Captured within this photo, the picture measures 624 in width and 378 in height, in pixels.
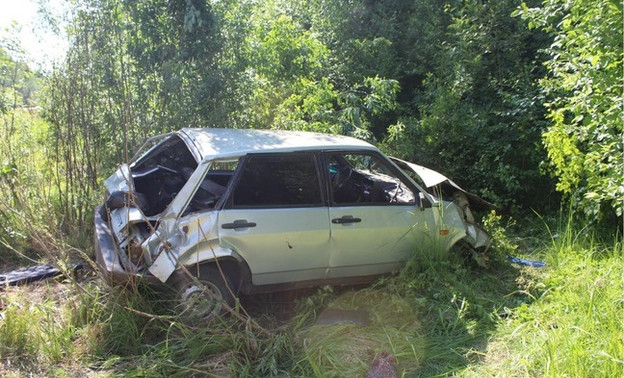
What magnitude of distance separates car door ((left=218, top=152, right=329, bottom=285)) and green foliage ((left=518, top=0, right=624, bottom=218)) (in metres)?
2.65

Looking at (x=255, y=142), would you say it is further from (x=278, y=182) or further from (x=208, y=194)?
(x=208, y=194)

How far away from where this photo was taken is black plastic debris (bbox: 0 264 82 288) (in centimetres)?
471

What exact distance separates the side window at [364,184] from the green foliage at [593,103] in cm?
180

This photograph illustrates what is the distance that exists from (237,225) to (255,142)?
2.74 ft

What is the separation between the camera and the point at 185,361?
3500 millimetres

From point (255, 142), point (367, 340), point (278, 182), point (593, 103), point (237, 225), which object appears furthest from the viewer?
point (593, 103)

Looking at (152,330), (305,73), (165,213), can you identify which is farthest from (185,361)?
(305,73)

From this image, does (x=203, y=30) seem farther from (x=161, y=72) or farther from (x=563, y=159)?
(x=563, y=159)

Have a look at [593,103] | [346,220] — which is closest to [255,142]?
[346,220]

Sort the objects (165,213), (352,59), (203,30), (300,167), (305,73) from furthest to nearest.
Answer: (352,59), (305,73), (203,30), (300,167), (165,213)

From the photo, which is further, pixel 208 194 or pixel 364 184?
pixel 364 184

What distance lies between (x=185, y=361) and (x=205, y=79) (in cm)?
401

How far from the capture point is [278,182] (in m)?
4.19

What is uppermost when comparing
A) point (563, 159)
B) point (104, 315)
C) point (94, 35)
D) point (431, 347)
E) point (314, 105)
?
point (94, 35)
